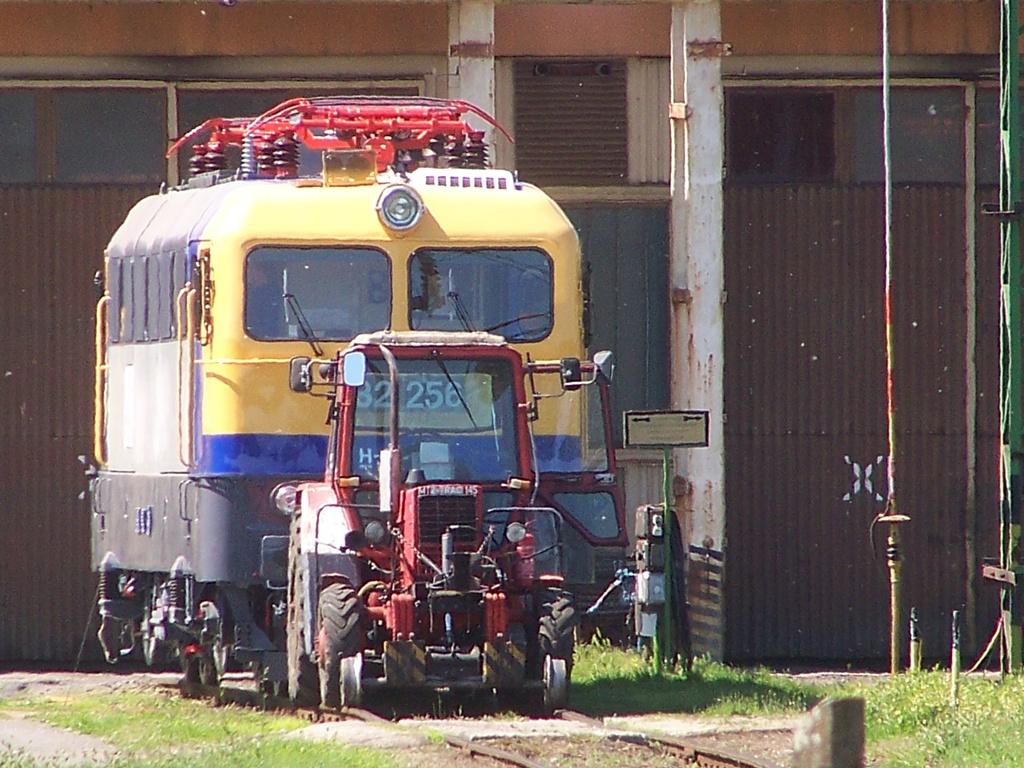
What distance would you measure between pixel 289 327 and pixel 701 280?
5.02 metres

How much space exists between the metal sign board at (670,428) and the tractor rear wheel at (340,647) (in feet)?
13.2

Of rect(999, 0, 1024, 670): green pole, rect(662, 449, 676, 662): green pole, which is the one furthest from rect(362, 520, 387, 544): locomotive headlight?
rect(999, 0, 1024, 670): green pole

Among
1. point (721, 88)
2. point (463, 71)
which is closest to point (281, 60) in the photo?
point (463, 71)

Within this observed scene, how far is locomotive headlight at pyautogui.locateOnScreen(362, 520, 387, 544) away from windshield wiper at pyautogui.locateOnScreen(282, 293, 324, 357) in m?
1.81

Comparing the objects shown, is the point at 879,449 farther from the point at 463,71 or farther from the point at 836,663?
the point at 463,71

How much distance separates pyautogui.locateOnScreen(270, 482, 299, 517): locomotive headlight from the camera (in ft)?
45.7

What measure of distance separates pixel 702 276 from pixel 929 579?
3.92 meters

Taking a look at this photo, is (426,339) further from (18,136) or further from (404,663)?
(18,136)

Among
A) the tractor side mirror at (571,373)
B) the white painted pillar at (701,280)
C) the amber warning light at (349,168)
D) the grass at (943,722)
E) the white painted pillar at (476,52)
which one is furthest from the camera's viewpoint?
the white painted pillar at (701,280)

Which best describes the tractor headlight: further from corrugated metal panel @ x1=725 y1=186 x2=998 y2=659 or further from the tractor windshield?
corrugated metal panel @ x1=725 y1=186 x2=998 y2=659

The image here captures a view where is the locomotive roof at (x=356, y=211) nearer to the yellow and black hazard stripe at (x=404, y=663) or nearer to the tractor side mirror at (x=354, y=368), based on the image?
the tractor side mirror at (x=354, y=368)

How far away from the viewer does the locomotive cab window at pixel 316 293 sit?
14.5m

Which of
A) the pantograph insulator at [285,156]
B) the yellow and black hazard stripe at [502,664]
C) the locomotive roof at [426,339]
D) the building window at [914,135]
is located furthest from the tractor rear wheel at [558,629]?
the building window at [914,135]

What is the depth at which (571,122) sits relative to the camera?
1939 cm
